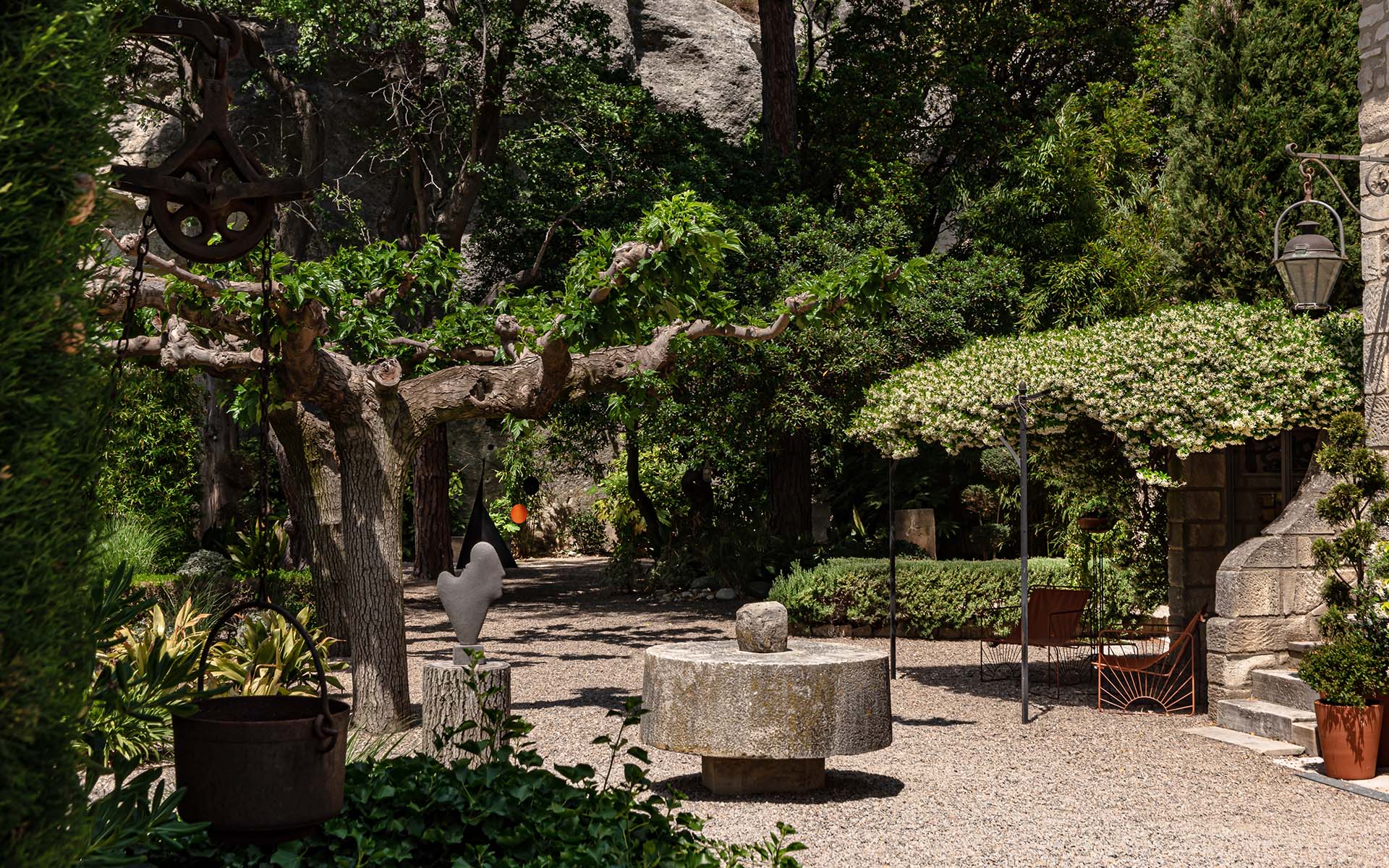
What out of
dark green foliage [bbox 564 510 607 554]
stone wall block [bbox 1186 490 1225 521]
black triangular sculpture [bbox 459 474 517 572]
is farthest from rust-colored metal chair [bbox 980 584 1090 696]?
dark green foliage [bbox 564 510 607 554]

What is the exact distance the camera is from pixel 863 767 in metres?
8.54

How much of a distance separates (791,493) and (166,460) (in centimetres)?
1030

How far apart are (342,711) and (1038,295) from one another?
16.1 m

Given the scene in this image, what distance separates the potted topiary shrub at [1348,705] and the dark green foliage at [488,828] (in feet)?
18.7

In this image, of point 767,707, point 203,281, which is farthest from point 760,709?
point 203,281

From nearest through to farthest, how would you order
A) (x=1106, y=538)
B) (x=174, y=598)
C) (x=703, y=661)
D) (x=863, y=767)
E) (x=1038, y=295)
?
(x=703, y=661), (x=863, y=767), (x=174, y=598), (x=1106, y=538), (x=1038, y=295)

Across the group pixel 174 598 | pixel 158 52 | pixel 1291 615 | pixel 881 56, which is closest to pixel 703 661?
pixel 1291 615

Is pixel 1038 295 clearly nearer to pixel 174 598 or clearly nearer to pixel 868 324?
pixel 868 324

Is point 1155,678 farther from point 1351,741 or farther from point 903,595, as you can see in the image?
point 903,595

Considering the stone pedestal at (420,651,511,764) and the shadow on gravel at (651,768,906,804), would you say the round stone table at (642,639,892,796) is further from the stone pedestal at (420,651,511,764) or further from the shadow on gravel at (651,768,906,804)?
the stone pedestal at (420,651,511,764)

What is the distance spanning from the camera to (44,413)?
2076mm

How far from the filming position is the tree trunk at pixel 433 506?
20891mm

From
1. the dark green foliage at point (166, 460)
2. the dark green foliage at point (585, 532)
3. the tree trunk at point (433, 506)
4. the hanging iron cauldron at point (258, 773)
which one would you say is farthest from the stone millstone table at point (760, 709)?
the dark green foliage at point (585, 532)

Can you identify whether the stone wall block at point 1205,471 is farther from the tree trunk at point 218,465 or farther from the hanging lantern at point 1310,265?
the tree trunk at point 218,465
